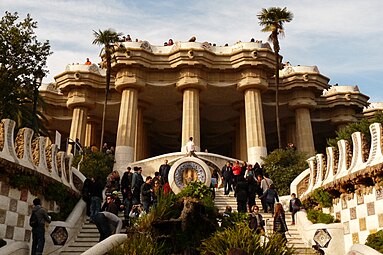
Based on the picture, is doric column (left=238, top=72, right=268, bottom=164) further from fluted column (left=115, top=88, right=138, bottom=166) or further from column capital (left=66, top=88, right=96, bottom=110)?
column capital (left=66, top=88, right=96, bottom=110)

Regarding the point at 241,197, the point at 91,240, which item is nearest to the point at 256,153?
the point at 241,197

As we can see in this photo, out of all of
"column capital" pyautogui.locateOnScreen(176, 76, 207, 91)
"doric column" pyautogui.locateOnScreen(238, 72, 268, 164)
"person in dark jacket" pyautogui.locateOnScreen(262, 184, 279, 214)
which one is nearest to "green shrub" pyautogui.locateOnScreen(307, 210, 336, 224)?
"person in dark jacket" pyautogui.locateOnScreen(262, 184, 279, 214)

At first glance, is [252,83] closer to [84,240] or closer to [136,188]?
[136,188]

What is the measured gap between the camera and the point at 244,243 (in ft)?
31.9

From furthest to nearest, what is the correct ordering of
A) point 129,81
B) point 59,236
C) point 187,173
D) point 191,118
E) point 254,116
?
point 129,81 < point 254,116 < point 191,118 < point 187,173 < point 59,236

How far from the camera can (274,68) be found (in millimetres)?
35781

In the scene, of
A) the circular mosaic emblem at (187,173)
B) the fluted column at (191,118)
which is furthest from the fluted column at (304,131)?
the circular mosaic emblem at (187,173)

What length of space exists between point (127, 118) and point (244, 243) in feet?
82.0

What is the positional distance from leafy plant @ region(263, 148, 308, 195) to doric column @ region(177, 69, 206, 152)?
6.57 meters

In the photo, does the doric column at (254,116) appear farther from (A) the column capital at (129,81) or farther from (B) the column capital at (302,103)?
(A) the column capital at (129,81)

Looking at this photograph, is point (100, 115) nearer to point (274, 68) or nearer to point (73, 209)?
point (274, 68)

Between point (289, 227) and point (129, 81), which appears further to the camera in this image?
point (129, 81)

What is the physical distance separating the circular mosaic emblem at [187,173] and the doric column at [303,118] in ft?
65.0

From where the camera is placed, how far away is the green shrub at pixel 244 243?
9609mm
